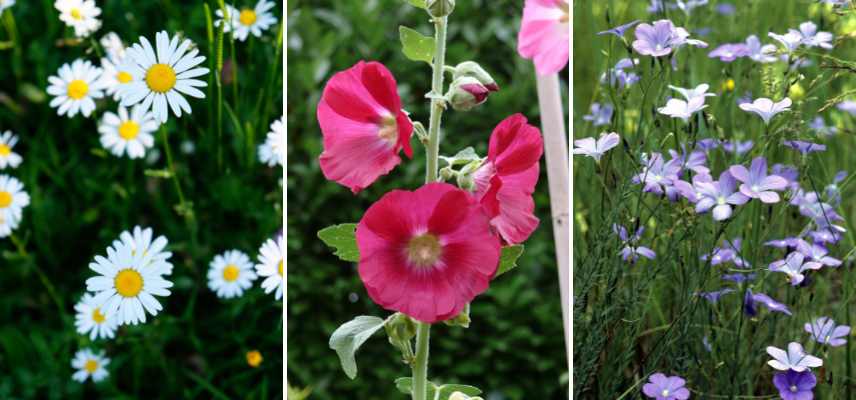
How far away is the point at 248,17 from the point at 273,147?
0.58 feet

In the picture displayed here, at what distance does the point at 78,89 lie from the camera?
4.62 ft

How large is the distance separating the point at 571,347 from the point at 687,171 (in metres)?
0.21

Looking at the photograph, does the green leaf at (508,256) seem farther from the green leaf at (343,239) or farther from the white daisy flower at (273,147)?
the white daisy flower at (273,147)

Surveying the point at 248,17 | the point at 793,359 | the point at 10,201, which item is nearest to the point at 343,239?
the point at 793,359

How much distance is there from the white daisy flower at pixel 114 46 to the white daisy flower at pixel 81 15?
0.03 m

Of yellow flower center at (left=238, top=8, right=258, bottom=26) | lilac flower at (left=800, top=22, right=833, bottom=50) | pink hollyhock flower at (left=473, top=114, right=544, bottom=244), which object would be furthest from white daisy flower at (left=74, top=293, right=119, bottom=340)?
lilac flower at (left=800, top=22, right=833, bottom=50)

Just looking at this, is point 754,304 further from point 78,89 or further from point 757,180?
point 78,89

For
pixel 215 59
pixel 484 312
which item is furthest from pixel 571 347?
pixel 484 312

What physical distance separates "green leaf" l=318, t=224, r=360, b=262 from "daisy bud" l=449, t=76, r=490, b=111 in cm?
14

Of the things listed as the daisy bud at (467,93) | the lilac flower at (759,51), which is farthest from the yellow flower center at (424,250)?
the lilac flower at (759,51)

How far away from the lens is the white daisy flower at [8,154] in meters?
1.52

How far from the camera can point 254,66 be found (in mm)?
1359

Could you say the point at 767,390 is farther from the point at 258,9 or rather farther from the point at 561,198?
the point at 258,9

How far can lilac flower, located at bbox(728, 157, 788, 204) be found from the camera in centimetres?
88
